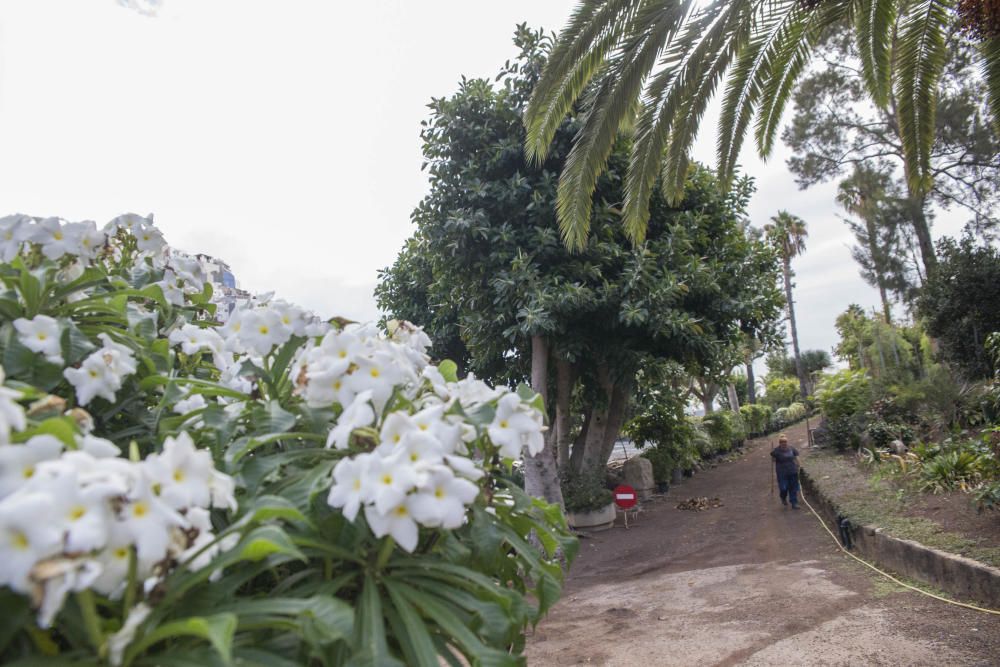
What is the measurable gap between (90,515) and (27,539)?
62 millimetres

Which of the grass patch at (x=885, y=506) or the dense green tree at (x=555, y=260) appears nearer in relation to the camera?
the grass patch at (x=885, y=506)

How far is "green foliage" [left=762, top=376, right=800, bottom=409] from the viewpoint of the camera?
A: 3819cm

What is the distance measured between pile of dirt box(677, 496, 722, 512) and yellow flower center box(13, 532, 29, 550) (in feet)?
43.3

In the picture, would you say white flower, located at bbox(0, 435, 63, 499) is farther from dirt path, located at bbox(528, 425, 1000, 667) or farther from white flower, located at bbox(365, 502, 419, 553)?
dirt path, located at bbox(528, 425, 1000, 667)

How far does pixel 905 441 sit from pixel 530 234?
8.38 metres

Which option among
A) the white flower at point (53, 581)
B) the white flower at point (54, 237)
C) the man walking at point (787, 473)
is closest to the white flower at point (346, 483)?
the white flower at point (53, 581)

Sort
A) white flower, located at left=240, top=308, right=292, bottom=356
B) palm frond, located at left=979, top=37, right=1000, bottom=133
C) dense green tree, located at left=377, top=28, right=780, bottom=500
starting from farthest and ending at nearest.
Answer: dense green tree, located at left=377, top=28, right=780, bottom=500
palm frond, located at left=979, top=37, right=1000, bottom=133
white flower, located at left=240, top=308, right=292, bottom=356

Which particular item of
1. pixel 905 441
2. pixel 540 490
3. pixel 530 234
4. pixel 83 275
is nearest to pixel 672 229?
pixel 530 234

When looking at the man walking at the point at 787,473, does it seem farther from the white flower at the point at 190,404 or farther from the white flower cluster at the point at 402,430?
the white flower at the point at 190,404

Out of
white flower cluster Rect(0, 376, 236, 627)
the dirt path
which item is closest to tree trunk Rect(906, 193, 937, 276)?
the dirt path

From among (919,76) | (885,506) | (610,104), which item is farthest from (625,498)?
(919,76)

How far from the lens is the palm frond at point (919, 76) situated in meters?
5.07

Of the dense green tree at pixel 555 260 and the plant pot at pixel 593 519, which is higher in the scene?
the dense green tree at pixel 555 260

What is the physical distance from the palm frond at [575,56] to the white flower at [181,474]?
17.0 ft
